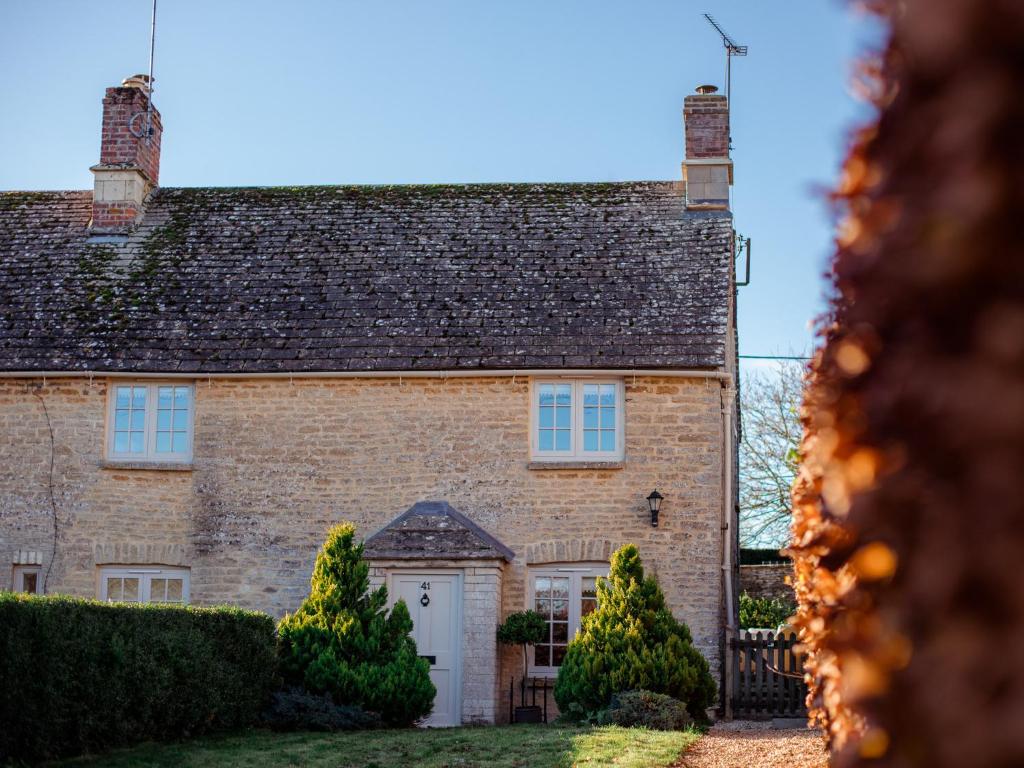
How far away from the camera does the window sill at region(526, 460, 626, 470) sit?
1872cm

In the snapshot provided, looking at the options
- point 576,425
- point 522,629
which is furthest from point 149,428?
point 522,629

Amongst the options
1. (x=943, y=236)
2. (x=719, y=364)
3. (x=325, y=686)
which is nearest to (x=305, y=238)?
(x=719, y=364)

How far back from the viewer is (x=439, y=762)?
11.8 metres

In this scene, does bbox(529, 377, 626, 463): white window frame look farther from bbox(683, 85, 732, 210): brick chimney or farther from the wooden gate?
bbox(683, 85, 732, 210): brick chimney

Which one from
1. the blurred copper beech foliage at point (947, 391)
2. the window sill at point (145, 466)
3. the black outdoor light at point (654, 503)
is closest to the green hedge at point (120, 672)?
the window sill at point (145, 466)

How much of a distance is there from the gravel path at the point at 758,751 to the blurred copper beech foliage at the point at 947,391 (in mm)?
8039

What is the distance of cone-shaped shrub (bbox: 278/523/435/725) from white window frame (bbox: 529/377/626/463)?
379 centimetres

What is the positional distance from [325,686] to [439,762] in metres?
3.91

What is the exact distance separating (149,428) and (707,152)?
34.1ft

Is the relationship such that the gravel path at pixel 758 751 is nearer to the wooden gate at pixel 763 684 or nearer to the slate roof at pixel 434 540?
the wooden gate at pixel 763 684

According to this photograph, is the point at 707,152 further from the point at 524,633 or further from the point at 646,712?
the point at 646,712

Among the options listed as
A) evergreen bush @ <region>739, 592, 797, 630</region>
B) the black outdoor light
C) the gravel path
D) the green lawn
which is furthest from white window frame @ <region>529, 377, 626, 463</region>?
evergreen bush @ <region>739, 592, 797, 630</region>

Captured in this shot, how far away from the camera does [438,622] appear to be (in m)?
18.0

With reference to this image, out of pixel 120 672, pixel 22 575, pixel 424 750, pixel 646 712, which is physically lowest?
pixel 424 750
